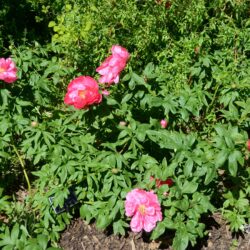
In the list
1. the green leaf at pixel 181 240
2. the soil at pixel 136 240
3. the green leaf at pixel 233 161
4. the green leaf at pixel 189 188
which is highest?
the green leaf at pixel 233 161

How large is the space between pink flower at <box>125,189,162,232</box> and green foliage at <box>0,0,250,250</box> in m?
0.16

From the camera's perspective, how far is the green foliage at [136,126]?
8.46ft

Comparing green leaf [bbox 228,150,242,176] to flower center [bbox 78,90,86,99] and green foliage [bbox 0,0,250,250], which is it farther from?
flower center [bbox 78,90,86,99]

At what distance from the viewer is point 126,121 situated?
276cm

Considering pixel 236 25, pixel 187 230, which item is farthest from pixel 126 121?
pixel 236 25

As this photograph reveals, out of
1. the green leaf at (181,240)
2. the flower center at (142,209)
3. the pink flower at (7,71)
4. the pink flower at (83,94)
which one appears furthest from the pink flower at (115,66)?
the green leaf at (181,240)

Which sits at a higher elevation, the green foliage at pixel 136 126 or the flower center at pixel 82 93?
the flower center at pixel 82 93

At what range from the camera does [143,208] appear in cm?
242

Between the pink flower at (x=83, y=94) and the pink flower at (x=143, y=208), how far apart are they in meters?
0.56

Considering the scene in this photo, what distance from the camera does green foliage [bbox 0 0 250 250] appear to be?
2.58 meters

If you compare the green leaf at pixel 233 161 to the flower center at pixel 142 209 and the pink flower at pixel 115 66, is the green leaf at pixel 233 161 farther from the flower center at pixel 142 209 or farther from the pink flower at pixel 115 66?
the pink flower at pixel 115 66

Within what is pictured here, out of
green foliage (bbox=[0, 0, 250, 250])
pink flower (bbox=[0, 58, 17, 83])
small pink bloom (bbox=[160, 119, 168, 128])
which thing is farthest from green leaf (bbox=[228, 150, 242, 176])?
pink flower (bbox=[0, 58, 17, 83])

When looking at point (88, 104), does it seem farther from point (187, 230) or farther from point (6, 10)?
point (6, 10)

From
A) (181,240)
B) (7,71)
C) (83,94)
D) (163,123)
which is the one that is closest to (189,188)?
(181,240)
